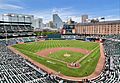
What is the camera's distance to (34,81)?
30109mm

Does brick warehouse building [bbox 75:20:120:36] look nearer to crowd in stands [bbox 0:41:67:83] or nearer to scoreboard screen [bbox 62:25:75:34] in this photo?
scoreboard screen [bbox 62:25:75:34]

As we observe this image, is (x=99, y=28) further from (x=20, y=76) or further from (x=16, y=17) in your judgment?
(x=20, y=76)

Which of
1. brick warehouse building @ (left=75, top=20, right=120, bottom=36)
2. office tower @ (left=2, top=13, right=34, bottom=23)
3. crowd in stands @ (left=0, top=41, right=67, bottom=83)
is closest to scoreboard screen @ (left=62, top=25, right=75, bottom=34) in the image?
brick warehouse building @ (left=75, top=20, right=120, bottom=36)

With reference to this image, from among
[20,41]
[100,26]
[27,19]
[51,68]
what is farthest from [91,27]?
[51,68]

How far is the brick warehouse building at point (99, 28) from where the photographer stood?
119062mm

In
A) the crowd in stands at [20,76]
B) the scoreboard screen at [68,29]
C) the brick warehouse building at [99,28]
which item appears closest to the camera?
the crowd in stands at [20,76]

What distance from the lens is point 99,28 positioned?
129 meters

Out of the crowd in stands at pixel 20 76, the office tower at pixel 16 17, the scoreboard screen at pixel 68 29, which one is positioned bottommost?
the crowd in stands at pixel 20 76

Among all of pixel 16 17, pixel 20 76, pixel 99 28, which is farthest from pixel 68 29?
pixel 20 76

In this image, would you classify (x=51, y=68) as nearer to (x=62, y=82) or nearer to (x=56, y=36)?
(x=62, y=82)

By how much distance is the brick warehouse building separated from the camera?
11906 cm

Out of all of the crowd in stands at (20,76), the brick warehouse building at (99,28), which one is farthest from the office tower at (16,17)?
the crowd in stands at (20,76)

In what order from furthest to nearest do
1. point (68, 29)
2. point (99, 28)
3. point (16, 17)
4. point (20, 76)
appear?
point (68, 29), point (99, 28), point (16, 17), point (20, 76)

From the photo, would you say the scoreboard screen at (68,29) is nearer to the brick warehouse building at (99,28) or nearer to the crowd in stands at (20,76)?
the brick warehouse building at (99,28)
